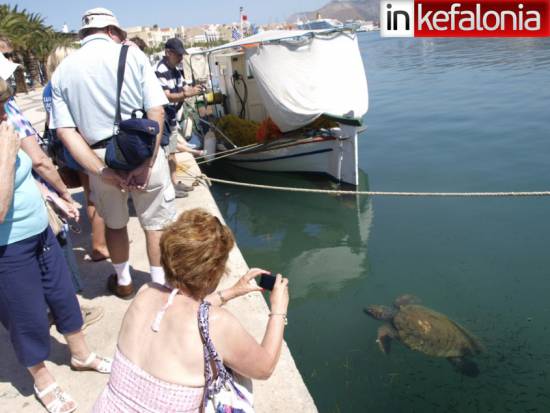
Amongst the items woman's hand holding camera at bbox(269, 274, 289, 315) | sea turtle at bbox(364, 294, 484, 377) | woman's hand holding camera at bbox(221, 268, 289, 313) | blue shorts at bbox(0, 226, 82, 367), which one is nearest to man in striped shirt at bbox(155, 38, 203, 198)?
blue shorts at bbox(0, 226, 82, 367)

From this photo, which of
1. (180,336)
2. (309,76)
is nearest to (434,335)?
(180,336)

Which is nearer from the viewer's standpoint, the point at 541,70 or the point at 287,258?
the point at 287,258

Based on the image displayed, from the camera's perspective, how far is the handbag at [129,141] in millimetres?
2641

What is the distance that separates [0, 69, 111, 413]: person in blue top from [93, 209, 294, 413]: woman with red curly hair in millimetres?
799

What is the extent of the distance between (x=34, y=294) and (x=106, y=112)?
1230 millimetres

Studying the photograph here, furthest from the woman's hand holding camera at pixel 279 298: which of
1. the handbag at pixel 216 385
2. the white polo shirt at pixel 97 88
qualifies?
the white polo shirt at pixel 97 88

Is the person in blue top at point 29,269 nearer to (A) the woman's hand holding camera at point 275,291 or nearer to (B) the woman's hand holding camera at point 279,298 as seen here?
(A) the woman's hand holding camera at point 275,291

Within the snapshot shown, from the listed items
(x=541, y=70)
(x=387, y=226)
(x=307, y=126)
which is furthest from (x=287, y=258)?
(x=541, y=70)

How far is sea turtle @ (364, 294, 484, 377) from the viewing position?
4.46m

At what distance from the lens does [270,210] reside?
31.6 feet

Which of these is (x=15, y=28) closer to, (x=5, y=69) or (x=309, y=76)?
(x=309, y=76)

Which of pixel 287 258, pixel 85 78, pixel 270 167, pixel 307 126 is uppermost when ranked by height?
pixel 85 78

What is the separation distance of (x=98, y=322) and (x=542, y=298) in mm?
5080

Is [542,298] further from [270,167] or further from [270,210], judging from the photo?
[270,167]
